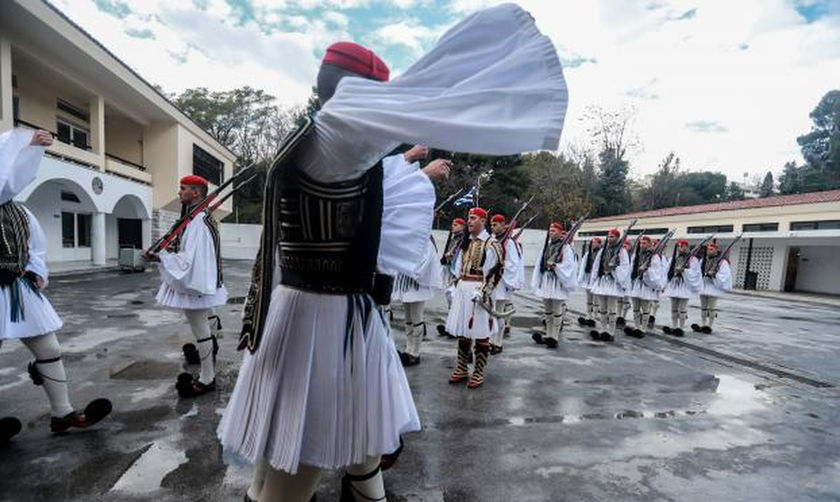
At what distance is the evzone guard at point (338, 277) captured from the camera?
1203mm

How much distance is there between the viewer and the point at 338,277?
1518 mm

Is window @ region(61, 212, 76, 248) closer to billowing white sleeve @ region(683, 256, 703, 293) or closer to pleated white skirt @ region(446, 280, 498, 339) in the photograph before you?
pleated white skirt @ region(446, 280, 498, 339)

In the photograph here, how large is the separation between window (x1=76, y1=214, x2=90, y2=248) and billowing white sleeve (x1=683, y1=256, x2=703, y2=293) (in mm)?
22152

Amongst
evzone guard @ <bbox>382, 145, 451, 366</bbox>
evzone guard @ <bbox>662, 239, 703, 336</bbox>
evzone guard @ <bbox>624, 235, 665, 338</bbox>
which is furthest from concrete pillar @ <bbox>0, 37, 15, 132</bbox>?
evzone guard @ <bbox>662, 239, 703, 336</bbox>

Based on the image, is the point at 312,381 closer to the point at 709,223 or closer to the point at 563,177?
the point at 709,223

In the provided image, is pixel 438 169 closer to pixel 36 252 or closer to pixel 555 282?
pixel 36 252

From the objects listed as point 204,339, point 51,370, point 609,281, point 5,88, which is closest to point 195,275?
point 204,339

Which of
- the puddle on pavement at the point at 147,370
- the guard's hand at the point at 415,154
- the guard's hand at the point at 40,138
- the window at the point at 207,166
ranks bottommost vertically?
the puddle on pavement at the point at 147,370

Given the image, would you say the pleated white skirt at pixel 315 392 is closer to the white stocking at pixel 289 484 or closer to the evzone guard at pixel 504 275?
the white stocking at pixel 289 484

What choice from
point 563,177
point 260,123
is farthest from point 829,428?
point 260,123

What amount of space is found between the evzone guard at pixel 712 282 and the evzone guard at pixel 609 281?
2.45 meters

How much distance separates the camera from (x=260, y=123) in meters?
40.2

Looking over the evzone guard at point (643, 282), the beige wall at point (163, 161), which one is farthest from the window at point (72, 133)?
the evzone guard at point (643, 282)

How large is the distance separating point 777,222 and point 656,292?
747 inches
